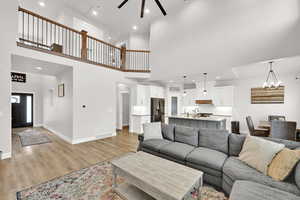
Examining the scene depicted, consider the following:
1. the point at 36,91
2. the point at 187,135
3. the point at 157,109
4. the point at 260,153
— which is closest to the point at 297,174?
the point at 260,153

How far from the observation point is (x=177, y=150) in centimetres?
259

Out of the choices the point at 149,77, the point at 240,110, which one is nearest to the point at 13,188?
the point at 149,77

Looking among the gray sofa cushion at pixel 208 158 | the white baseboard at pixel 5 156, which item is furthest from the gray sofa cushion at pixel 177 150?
the white baseboard at pixel 5 156

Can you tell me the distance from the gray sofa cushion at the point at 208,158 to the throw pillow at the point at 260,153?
340 millimetres

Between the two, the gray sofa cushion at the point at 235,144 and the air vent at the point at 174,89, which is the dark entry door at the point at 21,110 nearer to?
the air vent at the point at 174,89

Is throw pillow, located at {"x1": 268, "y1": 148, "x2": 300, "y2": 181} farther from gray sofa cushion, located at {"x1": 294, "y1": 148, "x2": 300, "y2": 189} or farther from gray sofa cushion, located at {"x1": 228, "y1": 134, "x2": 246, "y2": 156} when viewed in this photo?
gray sofa cushion, located at {"x1": 228, "y1": 134, "x2": 246, "y2": 156}

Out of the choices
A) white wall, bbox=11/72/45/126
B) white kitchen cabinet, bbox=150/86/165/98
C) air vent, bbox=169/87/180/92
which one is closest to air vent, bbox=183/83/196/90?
air vent, bbox=169/87/180/92

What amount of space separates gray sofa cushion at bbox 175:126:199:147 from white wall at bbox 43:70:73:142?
142 inches

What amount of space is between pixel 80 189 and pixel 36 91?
7895 mm

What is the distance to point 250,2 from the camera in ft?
12.2

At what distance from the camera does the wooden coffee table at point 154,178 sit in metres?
1.41

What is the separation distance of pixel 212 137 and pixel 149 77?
13.5 feet

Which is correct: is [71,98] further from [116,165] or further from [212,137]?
[212,137]

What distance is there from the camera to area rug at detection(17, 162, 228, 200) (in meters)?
1.89
